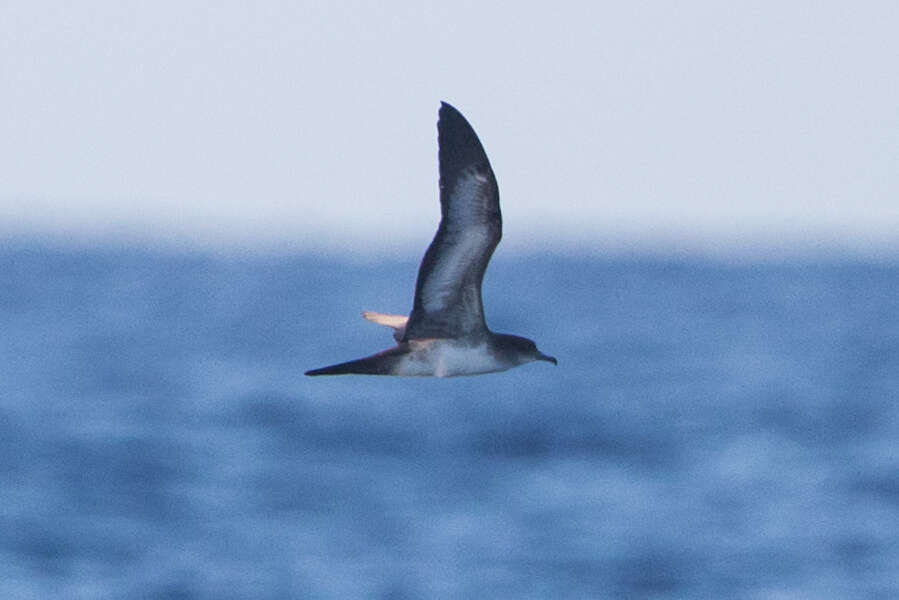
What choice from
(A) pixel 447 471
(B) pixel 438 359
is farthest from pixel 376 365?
(A) pixel 447 471

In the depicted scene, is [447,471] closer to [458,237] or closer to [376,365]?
[376,365]

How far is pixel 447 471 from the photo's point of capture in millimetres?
27828

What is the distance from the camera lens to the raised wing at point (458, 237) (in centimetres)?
1174

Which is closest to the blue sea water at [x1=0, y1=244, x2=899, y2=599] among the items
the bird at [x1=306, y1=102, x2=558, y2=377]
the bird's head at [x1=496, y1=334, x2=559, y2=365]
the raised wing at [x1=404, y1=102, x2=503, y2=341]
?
the bird's head at [x1=496, y1=334, x2=559, y2=365]

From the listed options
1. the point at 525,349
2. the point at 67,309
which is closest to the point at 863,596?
the point at 525,349

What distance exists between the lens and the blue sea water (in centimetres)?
2145

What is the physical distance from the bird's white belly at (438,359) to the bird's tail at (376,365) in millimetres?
48

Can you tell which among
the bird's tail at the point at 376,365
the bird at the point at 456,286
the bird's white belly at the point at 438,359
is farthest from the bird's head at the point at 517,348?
the bird's tail at the point at 376,365

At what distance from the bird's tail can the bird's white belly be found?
1.9 inches

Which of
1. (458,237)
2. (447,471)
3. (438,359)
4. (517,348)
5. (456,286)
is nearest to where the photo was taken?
(458,237)

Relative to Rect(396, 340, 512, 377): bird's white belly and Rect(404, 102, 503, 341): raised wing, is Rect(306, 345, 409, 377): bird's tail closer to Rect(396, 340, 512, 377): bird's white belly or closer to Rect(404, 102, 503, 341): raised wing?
Rect(396, 340, 512, 377): bird's white belly

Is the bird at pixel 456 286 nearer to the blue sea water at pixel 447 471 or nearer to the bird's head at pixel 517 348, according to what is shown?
the bird's head at pixel 517 348

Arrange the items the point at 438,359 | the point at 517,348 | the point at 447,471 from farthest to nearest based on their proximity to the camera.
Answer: the point at 447,471 < the point at 517,348 < the point at 438,359

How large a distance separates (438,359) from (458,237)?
3.04 feet
